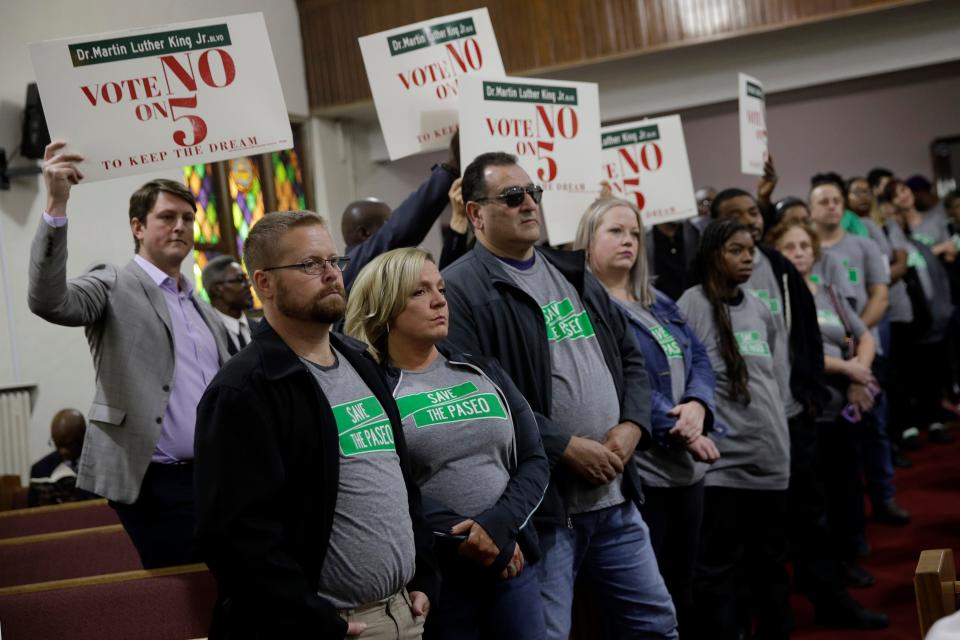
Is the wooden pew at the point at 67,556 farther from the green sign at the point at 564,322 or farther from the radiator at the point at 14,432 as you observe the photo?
the radiator at the point at 14,432

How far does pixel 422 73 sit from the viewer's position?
3594 millimetres

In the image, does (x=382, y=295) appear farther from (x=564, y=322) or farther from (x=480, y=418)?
(x=564, y=322)

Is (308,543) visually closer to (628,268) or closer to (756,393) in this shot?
(628,268)

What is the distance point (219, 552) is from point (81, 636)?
3.20 ft

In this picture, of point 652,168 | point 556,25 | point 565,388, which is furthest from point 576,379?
point 556,25

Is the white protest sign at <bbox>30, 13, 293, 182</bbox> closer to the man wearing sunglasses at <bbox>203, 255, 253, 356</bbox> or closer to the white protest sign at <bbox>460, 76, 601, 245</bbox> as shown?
the white protest sign at <bbox>460, 76, 601, 245</bbox>

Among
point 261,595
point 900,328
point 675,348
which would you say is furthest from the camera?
point 900,328

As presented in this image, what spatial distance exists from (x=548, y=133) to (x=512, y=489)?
5.33 feet

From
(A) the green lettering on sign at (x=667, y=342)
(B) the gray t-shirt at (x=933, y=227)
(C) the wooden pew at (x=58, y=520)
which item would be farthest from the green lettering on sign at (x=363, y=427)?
(B) the gray t-shirt at (x=933, y=227)

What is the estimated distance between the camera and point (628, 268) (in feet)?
11.2

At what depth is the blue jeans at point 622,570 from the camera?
9.14 ft

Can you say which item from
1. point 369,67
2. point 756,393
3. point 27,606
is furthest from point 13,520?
point 756,393

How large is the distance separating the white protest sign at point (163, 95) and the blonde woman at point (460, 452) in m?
0.65

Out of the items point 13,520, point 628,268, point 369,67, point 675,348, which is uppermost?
point 369,67
